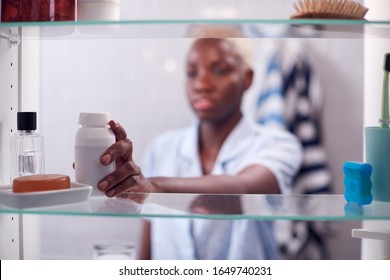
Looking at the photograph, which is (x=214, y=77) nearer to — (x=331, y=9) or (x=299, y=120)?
(x=299, y=120)

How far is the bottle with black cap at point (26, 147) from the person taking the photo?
0.52m

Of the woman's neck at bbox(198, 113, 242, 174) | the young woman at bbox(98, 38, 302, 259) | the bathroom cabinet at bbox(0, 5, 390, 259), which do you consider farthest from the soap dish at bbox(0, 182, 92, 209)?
the woman's neck at bbox(198, 113, 242, 174)

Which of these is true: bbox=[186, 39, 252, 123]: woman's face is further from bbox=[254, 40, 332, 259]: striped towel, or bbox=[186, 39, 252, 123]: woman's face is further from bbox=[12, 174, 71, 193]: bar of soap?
bbox=[12, 174, 71, 193]: bar of soap

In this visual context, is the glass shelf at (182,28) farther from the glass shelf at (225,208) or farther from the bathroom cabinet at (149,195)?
the glass shelf at (225,208)

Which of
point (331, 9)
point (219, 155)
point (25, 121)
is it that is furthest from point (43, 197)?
point (219, 155)

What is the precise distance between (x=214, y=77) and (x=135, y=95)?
0.28m

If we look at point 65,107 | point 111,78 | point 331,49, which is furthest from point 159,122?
point 331,49

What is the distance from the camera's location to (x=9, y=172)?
0.55m

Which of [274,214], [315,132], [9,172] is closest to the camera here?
[274,214]

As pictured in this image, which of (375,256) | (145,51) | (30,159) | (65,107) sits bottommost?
(375,256)

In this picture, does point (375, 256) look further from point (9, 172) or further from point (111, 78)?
point (111, 78)

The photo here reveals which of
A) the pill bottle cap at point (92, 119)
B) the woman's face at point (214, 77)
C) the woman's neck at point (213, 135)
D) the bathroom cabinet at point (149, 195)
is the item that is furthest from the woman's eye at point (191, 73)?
the pill bottle cap at point (92, 119)

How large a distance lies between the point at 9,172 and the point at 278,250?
3.68ft

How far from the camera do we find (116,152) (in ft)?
1.65
